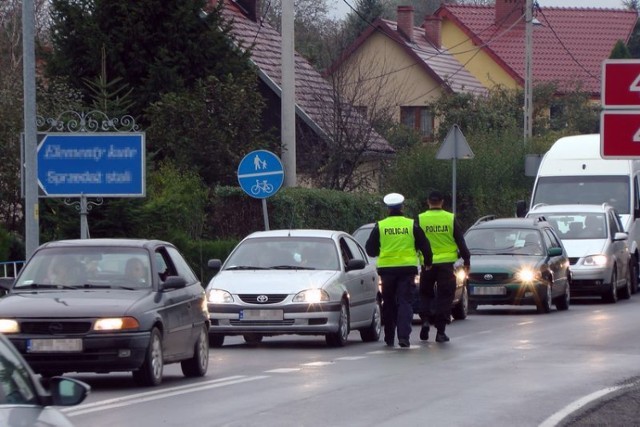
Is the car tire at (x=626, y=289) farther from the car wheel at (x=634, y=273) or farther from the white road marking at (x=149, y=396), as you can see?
the white road marking at (x=149, y=396)

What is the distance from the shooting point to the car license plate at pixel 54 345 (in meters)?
13.6

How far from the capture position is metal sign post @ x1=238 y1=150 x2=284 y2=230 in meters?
25.2

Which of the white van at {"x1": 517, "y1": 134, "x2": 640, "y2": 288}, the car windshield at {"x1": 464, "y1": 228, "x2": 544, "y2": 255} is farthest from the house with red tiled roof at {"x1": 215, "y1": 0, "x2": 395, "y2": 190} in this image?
the car windshield at {"x1": 464, "y1": 228, "x2": 544, "y2": 255}

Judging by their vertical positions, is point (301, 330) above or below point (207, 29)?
below

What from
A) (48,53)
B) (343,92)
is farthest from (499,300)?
(343,92)

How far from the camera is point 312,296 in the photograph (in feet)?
60.8

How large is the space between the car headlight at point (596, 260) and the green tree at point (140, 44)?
29.6 feet

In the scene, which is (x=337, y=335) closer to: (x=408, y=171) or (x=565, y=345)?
(x=565, y=345)

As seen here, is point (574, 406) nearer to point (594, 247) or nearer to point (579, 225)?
point (594, 247)

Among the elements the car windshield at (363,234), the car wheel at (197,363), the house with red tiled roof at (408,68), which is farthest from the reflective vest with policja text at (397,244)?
the house with red tiled roof at (408,68)

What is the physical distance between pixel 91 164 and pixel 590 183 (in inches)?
550

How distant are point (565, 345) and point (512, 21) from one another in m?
56.7

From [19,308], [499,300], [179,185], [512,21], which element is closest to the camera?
[19,308]

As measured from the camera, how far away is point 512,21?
7438 centimetres
